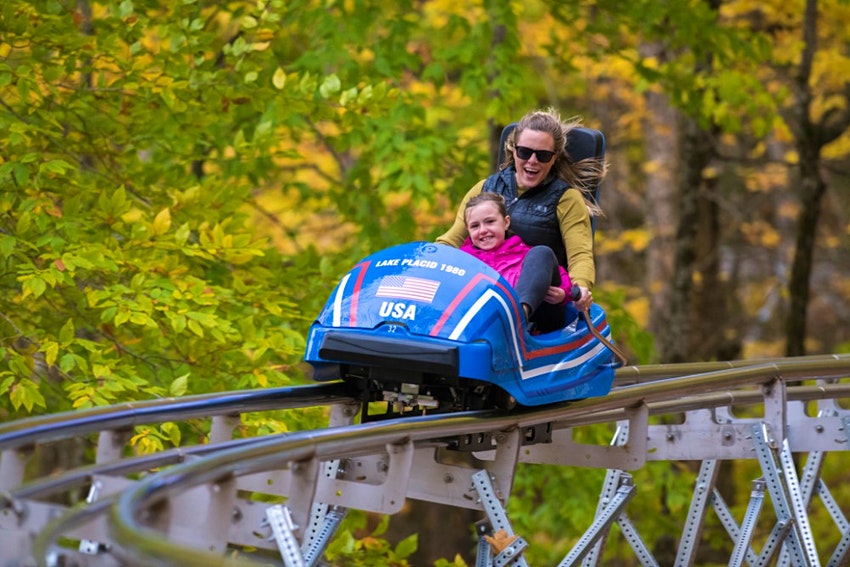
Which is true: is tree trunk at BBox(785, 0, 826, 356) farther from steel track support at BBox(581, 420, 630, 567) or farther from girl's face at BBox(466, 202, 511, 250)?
girl's face at BBox(466, 202, 511, 250)

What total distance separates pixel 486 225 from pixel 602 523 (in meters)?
1.54

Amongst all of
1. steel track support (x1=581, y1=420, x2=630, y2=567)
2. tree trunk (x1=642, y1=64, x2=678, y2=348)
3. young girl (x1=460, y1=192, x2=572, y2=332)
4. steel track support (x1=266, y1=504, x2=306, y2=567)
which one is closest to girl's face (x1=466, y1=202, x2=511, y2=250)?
young girl (x1=460, y1=192, x2=572, y2=332)

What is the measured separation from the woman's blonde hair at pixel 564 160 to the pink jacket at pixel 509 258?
0.45 m

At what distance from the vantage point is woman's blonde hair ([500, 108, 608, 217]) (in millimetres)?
5363

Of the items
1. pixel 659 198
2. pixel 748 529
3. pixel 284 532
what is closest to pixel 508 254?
pixel 284 532

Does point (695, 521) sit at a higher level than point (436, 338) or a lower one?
lower

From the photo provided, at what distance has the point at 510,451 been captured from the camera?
193 inches

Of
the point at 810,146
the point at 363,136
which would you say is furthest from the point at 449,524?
the point at 363,136

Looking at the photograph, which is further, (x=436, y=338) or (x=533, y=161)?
(x=533, y=161)

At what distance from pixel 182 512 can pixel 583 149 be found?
2.98 meters

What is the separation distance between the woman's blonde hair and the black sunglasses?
60 millimetres

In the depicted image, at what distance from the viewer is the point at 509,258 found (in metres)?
5.08

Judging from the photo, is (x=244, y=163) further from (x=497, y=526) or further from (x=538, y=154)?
(x=497, y=526)

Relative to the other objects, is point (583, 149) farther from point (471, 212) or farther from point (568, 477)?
point (568, 477)
